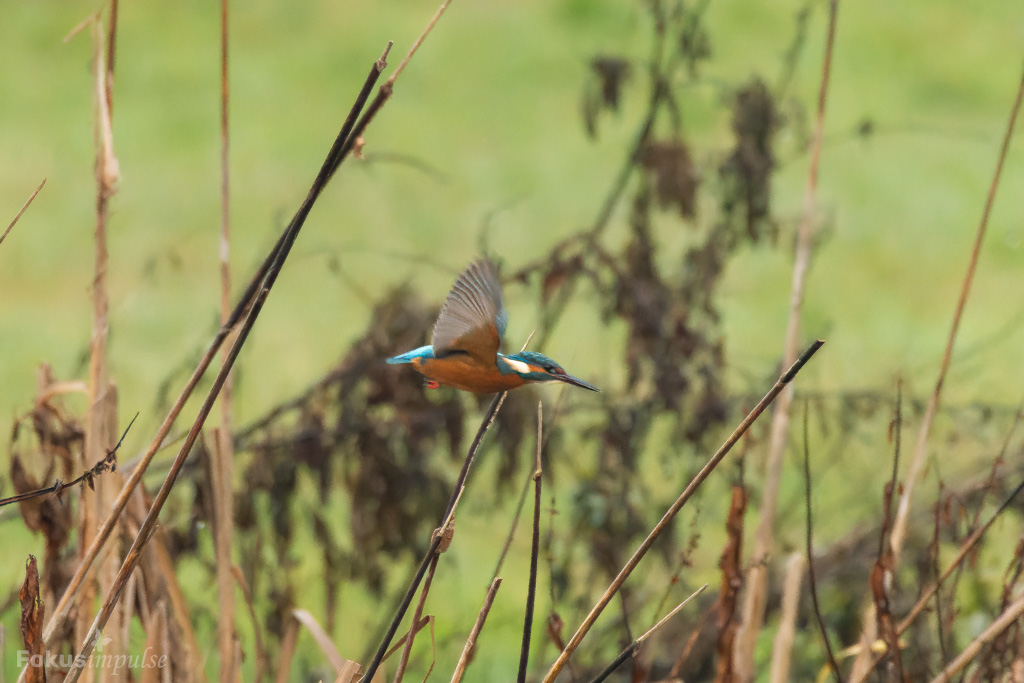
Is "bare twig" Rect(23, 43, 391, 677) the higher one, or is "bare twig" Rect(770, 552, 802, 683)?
"bare twig" Rect(23, 43, 391, 677)

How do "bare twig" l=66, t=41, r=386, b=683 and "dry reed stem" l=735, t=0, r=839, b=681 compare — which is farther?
"dry reed stem" l=735, t=0, r=839, b=681

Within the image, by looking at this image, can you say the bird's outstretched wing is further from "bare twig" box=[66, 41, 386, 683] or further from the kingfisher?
"bare twig" box=[66, 41, 386, 683]

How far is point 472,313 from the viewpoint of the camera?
0.80 meters

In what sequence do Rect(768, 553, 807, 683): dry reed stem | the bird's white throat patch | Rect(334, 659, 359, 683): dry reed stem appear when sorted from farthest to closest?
Rect(768, 553, 807, 683): dry reed stem < Rect(334, 659, 359, 683): dry reed stem < the bird's white throat patch

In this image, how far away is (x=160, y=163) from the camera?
5504mm

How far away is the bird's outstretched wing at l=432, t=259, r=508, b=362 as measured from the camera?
78 centimetres

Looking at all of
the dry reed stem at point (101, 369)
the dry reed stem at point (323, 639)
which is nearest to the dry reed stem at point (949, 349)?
the dry reed stem at point (323, 639)

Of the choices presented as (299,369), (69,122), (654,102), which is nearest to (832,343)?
(299,369)

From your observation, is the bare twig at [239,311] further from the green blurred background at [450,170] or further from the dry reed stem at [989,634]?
the green blurred background at [450,170]

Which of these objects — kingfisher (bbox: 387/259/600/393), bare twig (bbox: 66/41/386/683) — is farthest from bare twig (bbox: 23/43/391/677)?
kingfisher (bbox: 387/259/600/393)

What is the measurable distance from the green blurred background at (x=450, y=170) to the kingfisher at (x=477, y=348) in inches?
103

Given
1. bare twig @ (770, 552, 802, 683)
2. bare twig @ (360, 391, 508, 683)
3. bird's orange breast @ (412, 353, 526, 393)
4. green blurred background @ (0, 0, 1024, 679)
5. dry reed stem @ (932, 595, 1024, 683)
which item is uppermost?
green blurred background @ (0, 0, 1024, 679)

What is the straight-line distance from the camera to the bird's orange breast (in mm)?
851

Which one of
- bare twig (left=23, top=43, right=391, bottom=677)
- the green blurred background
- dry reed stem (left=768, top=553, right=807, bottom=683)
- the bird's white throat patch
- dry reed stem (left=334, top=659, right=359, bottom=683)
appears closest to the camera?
bare twig (left=23, top=43, right=391, bottom=677)
